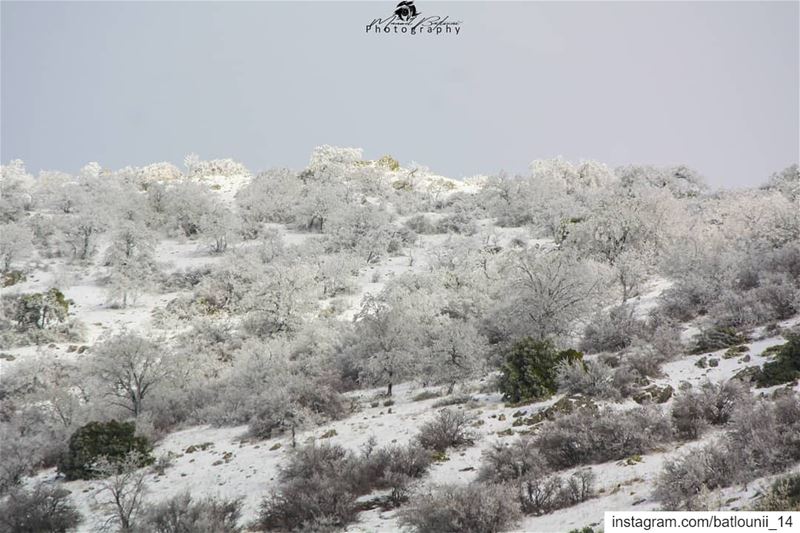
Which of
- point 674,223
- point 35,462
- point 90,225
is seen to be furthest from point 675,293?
point 90,225

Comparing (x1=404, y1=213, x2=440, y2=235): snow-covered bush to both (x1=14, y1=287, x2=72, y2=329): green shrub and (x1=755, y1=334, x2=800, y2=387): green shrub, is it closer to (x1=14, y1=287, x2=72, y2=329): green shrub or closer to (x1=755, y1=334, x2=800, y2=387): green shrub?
(x1=14, y1=287, x2=72, y2=329): green shrub

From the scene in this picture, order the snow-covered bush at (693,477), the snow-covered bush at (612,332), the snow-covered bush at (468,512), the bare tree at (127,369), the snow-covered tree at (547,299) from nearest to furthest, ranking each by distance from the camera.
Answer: the snow-covered bush at (693,477) → the snow-covered bush at (468,512) → the snow-covered bush at (612,332) → the bare tree at (127,369) → the snow-covered tree at (547,299)

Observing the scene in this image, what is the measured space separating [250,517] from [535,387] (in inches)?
403

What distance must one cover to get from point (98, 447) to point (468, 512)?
611 inches

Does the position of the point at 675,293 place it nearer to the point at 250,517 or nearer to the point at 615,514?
the point at 615,514

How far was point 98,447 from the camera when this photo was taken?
1934 cm

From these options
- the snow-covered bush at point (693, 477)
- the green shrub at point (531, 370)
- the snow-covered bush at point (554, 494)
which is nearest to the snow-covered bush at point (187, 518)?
the snow-covered bush at point (554, 494)

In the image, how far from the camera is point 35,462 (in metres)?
20.5

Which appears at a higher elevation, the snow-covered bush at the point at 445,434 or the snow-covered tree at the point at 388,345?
the snow-covered tree at the point at 388,345

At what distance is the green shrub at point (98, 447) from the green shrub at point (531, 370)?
43.7 ft

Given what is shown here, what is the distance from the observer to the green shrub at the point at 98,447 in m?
19.1

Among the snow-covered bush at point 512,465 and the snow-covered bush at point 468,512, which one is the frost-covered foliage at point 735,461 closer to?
the snow-covered bush at point 468,512

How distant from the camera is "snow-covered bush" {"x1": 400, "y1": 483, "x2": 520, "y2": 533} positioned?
32.3ft

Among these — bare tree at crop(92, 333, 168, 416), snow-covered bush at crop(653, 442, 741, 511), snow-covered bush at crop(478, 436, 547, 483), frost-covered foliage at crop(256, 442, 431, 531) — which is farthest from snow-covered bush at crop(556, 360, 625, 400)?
bare tree at crop(92, 333, 168, 416)
